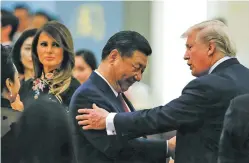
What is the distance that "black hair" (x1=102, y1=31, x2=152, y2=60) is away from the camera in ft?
5.08

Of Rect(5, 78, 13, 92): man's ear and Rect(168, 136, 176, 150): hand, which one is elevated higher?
Rect(5, 78, 13, 92): man's ear

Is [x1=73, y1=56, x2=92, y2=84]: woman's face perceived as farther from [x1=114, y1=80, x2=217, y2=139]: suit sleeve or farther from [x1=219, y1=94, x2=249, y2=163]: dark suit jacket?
[x1=219, y1=94, x2=249, y2=163]: dark suit jacket

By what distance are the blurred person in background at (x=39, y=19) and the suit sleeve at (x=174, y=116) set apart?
1.55 feet

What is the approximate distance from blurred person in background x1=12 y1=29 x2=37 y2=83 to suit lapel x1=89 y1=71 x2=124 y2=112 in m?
0.28

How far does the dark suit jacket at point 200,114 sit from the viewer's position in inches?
55.6

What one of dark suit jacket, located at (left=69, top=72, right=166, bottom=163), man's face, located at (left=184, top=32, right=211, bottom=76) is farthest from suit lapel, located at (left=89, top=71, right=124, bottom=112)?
man's face, located at (left=184, top=32, right=211, bottom=76)

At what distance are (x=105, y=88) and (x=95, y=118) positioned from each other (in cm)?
10

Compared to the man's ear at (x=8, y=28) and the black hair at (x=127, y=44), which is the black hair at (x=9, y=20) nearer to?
the man's ear at (x=8, y=28)

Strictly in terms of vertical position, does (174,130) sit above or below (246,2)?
below

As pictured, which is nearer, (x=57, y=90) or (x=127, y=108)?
(x=127, y=108)

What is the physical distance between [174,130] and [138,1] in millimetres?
513

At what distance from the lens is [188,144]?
1453mm

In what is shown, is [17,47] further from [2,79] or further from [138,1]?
[138,1]

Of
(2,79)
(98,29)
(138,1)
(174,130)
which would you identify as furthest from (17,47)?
(174,130)
